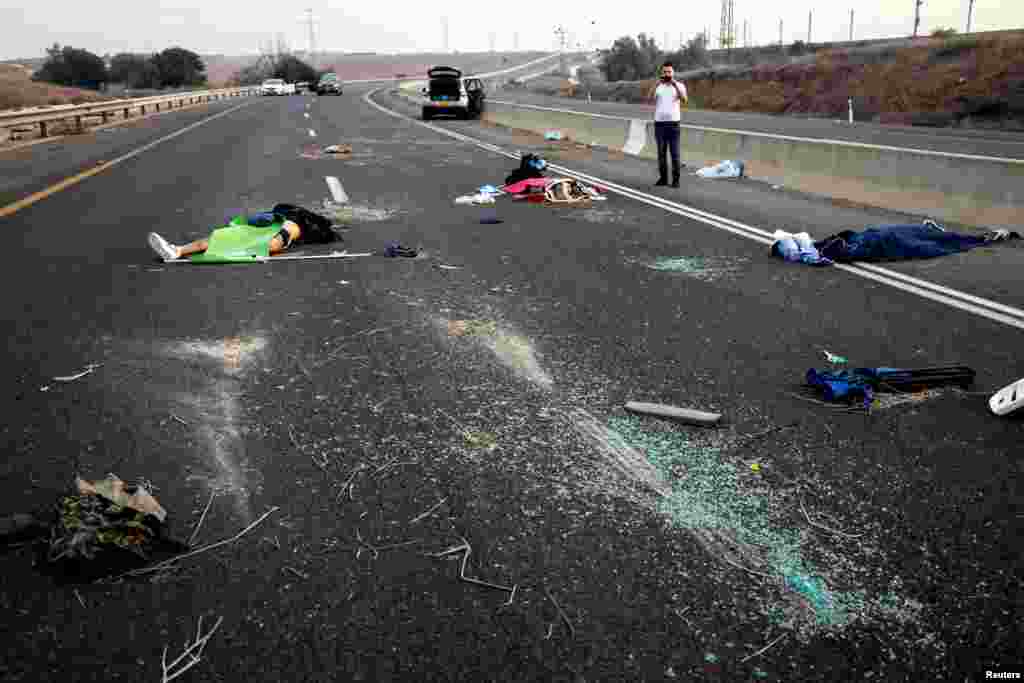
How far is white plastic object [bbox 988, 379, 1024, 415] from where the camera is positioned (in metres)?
4.06

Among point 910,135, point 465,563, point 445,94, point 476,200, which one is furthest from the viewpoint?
point 445,94

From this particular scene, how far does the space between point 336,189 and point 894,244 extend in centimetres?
802

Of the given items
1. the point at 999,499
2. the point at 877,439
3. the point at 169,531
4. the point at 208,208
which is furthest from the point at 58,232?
the point at 999,499

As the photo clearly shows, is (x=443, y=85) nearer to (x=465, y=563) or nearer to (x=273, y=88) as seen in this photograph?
(x=465, y=563)

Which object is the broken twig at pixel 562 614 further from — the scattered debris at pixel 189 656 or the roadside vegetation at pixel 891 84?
the roadside vegetation at pixel 891 84

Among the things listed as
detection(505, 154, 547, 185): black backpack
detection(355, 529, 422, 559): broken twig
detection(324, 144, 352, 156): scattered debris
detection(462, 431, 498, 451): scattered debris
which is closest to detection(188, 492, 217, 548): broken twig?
detection(355, 529, 422, 559): broken twig

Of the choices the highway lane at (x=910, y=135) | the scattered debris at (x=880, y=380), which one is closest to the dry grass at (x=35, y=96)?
the highway lane at (x=910, y=135)

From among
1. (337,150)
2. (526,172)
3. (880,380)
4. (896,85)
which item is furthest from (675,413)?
(896,85)

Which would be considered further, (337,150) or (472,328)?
(337,150)

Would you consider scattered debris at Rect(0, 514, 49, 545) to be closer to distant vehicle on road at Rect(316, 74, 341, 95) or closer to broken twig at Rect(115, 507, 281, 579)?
broken twig at Rect(115, 507, 281, 579)

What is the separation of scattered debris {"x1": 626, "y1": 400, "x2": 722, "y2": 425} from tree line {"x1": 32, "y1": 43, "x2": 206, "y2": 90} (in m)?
118

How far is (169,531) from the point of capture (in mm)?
3096

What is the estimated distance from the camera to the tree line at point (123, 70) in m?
106

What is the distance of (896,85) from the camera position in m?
41.4
